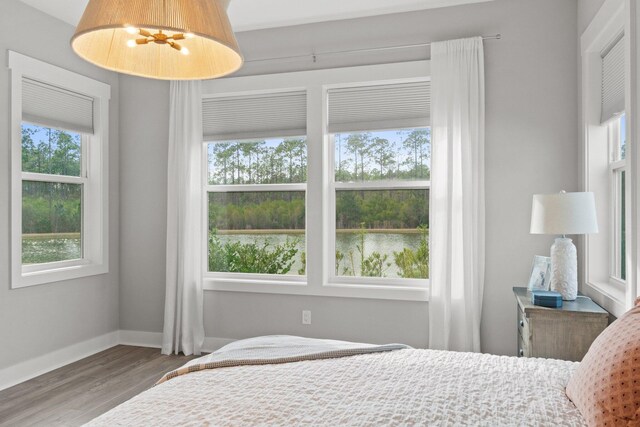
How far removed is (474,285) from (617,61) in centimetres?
168

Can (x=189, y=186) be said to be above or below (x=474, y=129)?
below

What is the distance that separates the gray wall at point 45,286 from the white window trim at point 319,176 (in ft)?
4.29

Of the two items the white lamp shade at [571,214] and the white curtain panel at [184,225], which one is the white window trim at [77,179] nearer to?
the white curtain panel at [184,225]

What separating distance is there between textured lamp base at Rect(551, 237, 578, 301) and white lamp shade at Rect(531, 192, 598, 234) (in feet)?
0.68

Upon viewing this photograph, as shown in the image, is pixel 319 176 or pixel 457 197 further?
pixel 319 176

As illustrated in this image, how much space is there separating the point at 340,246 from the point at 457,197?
1058 mm

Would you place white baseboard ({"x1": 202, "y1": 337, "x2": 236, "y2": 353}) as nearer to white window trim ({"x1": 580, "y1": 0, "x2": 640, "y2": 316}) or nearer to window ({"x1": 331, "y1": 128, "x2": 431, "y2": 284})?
window ({"x1": 331, "y1": 128, "x2": 431, "y2": 284})

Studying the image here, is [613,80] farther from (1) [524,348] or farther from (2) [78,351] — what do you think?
(2) [78,351]

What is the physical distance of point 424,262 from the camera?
12.5 ft


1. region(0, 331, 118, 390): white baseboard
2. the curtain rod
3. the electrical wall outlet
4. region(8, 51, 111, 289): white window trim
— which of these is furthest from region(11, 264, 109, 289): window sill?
the curtain rod

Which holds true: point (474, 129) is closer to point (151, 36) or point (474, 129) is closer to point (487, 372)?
point (487, 372)

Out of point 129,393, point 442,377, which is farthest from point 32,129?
point 442,377

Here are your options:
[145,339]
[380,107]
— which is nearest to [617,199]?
[380,107]

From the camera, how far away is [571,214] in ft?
8.64
